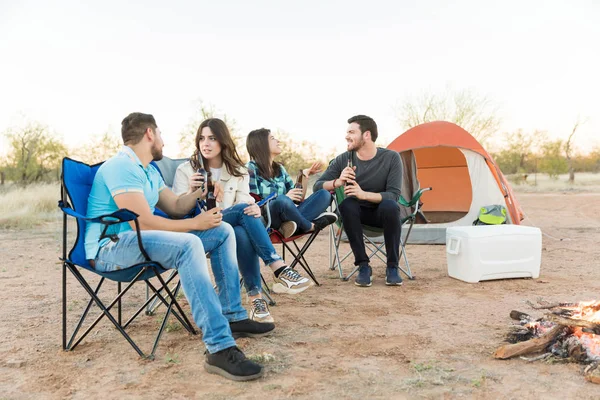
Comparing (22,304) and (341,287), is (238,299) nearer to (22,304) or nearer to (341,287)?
(341,287)

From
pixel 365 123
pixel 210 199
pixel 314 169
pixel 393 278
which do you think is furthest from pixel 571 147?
pixel 210 199

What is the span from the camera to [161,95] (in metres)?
9.93

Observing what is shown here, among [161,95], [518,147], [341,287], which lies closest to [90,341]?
[341,287]

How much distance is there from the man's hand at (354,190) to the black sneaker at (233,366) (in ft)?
6.13

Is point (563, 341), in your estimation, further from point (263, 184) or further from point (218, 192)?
point (263, 184)

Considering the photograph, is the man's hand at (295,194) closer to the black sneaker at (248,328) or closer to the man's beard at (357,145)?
the man's beard at (357,145)

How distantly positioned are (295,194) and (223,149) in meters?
0.68

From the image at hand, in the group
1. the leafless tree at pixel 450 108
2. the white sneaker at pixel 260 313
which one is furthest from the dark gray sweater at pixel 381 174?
the leafless tree at pixel 450 108

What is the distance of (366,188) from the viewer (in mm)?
3947

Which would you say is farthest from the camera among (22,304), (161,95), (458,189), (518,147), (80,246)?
(518,147)

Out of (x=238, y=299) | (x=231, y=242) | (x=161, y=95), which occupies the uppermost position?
(x=161, y=95)

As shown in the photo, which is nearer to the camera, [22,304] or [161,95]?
[22,304]

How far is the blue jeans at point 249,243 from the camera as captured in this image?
9.09ft

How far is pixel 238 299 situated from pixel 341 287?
1365 mm
